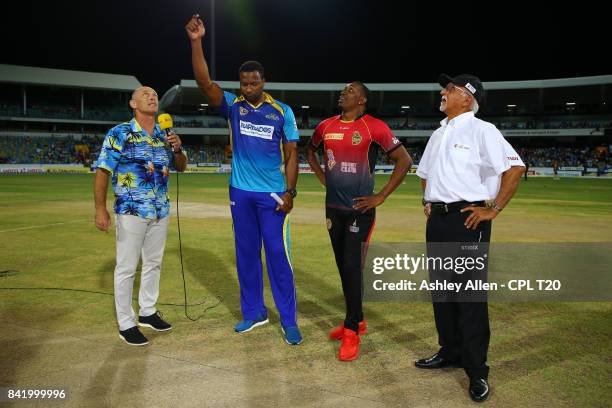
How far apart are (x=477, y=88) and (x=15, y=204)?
698 inches

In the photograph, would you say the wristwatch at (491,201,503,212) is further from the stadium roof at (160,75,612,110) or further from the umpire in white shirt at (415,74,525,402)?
the stadium roof at (160,75,612,110)

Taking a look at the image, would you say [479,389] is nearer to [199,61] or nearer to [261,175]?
[261,175]

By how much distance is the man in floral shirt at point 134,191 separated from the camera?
4.56 meters

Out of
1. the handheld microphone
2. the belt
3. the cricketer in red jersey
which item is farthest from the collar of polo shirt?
the handheld microphone

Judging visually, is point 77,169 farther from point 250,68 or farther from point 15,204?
point 250,68

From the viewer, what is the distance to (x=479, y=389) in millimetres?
3416

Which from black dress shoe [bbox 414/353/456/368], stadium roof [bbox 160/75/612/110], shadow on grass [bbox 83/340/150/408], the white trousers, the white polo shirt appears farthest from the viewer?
stadium roof [bbox 160/75/612/110]

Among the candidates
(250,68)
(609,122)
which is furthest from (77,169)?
(609,122)

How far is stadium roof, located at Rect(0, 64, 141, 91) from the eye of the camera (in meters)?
62.0

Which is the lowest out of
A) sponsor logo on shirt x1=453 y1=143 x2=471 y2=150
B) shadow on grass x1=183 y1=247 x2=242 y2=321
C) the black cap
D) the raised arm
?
shadow on grass x1=183 y1=247 x2=242 y2=321

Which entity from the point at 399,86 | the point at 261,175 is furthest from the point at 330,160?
the point at 399,86

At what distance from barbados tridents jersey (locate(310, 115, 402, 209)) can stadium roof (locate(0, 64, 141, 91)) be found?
229 feet

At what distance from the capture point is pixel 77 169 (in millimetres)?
48625

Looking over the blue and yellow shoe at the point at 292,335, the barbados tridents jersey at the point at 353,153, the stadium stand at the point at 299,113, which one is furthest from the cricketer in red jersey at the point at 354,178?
the stadium stand at the point at 299,113
